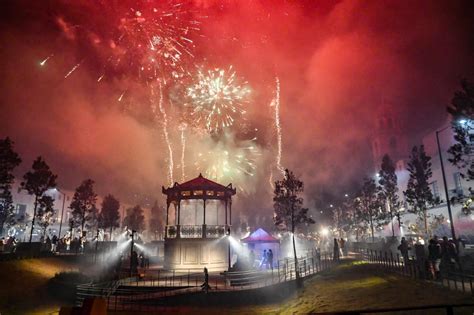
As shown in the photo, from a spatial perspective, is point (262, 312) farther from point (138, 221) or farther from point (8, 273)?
point (138, 221)

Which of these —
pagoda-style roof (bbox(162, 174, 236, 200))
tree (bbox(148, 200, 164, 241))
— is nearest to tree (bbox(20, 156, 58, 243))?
pagoda-style roof (bbox(162, 174, 236, 200))

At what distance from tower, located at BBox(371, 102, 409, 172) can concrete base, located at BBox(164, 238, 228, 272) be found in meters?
72.0

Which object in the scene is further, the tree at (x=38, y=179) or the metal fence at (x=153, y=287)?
the tree at (x=38, y=179)

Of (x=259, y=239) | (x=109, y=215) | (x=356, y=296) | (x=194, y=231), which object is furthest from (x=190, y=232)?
(x=109, y=215)

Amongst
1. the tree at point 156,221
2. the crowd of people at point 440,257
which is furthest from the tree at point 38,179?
the tree at point 156,221

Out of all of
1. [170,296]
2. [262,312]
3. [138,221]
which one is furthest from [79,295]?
[138,221]

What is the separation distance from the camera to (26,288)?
21.8 m

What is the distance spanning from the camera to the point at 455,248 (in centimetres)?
1814

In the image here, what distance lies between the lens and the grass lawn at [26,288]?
1948 centimetres

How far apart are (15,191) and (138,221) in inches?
1618

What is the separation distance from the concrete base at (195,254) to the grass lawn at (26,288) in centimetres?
969

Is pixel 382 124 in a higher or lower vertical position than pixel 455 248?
higher

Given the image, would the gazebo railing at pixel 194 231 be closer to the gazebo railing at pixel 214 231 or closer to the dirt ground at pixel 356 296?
the gazebo railing at pixel 214 231

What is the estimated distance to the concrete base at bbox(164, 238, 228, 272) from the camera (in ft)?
96.6
